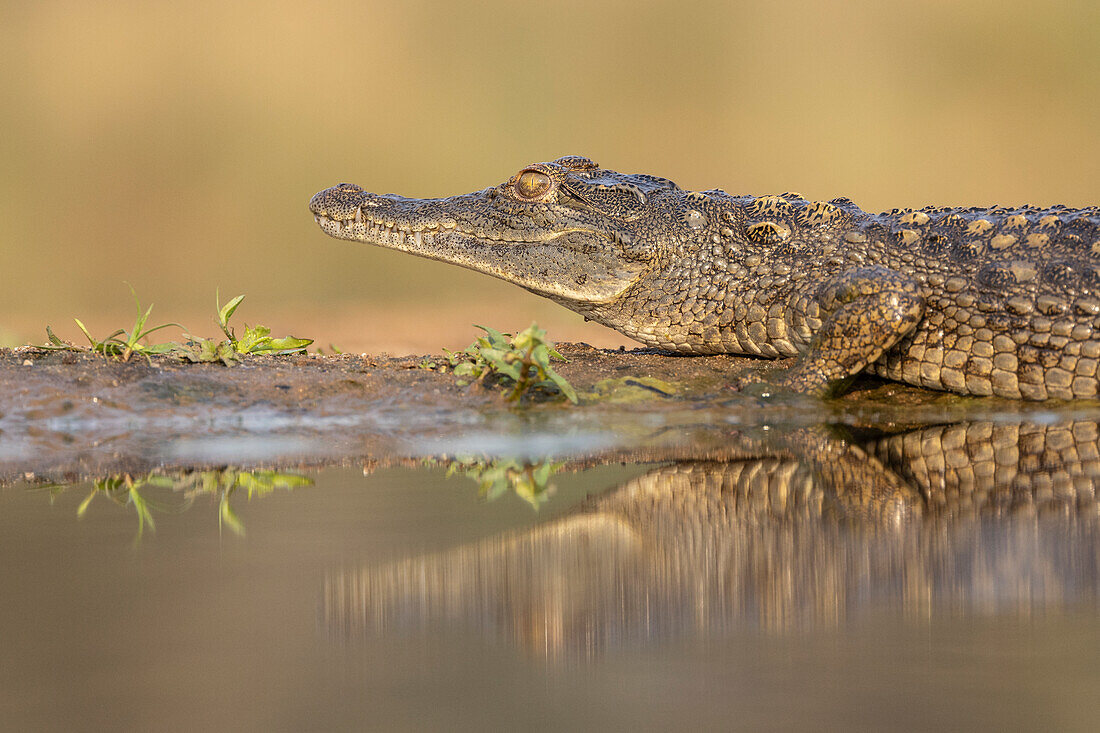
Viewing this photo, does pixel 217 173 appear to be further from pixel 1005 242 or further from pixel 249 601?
pixel 249 601

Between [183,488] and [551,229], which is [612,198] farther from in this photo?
[183,488]

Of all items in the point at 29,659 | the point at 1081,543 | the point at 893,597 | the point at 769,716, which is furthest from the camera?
the point at 1081,543

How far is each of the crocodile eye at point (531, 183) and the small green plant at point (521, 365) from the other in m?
1.30

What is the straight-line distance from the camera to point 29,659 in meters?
1.91

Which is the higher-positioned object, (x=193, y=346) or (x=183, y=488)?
(x=193, y=346)

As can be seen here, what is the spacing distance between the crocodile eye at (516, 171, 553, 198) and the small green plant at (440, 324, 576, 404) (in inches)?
51.2

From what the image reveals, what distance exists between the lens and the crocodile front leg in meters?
5.42

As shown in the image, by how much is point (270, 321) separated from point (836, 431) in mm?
10133

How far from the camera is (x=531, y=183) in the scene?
6.57 m

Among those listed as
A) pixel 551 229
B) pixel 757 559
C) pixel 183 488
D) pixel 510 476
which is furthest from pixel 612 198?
pixel 757 559

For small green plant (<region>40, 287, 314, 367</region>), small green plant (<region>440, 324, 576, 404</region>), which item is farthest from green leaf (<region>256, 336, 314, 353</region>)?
small green plant (<region>440, 324, 576, 404</region>)

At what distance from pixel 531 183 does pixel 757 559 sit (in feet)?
14.3

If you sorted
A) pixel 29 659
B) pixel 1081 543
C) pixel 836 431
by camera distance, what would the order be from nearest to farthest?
1. pixel 29 659
2. pixel 1081 543
3. pixel 836 431

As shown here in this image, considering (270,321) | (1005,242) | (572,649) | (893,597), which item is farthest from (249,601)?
(270,321)
